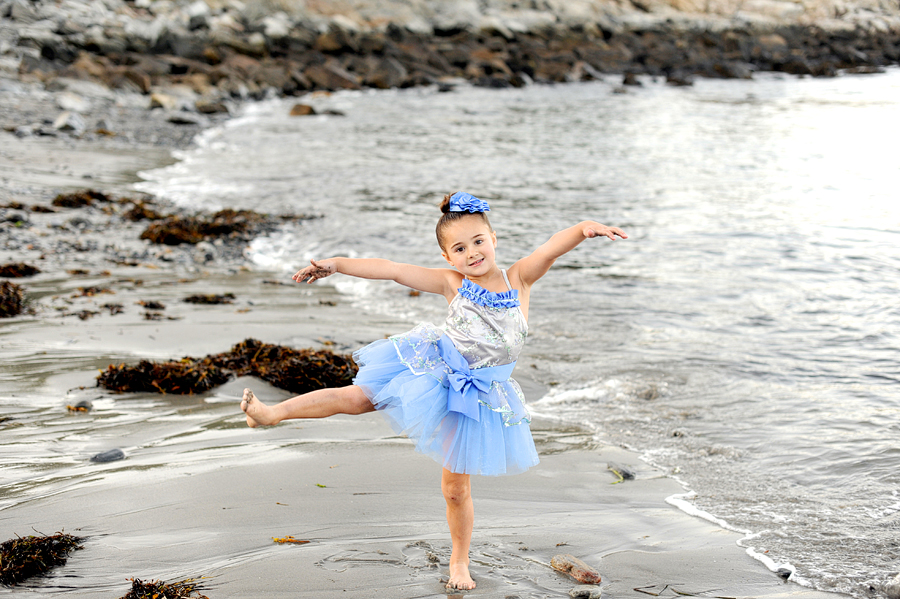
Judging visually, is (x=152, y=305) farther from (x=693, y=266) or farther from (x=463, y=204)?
(x=693, y=266)

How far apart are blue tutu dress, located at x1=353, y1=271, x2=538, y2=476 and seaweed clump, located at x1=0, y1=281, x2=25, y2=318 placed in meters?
4.30

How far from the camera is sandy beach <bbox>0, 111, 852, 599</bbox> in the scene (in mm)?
3064

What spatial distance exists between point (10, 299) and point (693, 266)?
7.56 metres

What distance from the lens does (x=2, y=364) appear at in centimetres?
514

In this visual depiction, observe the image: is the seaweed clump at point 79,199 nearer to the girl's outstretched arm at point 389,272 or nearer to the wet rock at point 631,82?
the girl's outstretched arm at point 389,272

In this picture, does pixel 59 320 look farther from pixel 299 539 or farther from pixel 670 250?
pixel 670 250

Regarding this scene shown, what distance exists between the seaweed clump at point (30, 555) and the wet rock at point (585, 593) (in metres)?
2.07

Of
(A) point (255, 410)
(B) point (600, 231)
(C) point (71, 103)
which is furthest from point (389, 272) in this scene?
(C) point (71, 103)

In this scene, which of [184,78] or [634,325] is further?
[184,78]

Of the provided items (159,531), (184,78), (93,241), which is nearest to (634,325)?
(159,531)

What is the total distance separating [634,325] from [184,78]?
25.1 m

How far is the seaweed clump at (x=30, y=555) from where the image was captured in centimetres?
285

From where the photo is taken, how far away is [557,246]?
10.9 feet

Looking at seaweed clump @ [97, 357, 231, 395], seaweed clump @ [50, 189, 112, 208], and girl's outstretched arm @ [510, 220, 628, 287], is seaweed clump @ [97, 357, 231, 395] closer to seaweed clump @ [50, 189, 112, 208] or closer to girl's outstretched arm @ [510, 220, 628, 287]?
girl's outstretched arm @ [510, 220, 628, 287]
